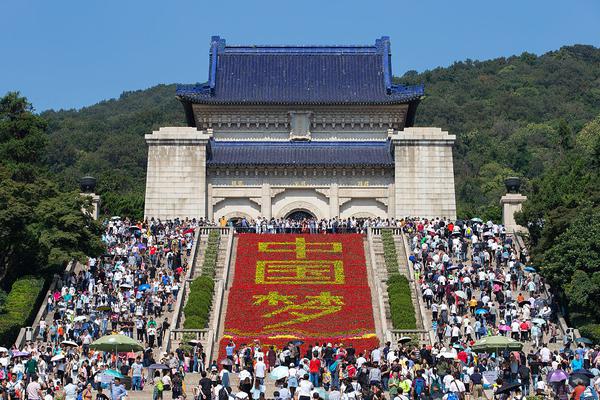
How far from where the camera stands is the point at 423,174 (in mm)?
68812

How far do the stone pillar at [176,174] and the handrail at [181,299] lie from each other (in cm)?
994

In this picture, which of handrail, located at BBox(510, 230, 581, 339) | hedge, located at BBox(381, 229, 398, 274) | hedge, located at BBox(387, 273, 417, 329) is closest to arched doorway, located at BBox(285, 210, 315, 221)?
hedge, located at BBox(381, 229, 398, 274)

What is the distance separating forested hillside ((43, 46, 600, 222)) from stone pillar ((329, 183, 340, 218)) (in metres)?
26.0

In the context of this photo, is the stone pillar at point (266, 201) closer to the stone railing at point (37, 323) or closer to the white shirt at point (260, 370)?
the stone railing at point (37, 323)

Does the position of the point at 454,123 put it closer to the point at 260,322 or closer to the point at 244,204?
the point at 244,204

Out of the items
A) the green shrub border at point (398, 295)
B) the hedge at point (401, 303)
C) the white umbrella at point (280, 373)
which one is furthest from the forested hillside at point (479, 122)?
the white umbrella at point (280, 373)

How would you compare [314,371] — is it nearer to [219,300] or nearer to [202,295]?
[219,300]

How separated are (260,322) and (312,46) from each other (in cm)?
3419

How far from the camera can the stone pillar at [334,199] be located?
2746 inches

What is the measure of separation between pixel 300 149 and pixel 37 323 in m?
27.5

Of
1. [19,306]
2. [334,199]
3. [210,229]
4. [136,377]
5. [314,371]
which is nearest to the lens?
[314,371]

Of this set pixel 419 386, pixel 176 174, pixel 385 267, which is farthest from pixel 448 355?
pixel 176 174

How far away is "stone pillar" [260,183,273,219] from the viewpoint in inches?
2741

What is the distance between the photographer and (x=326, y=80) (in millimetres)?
75250
